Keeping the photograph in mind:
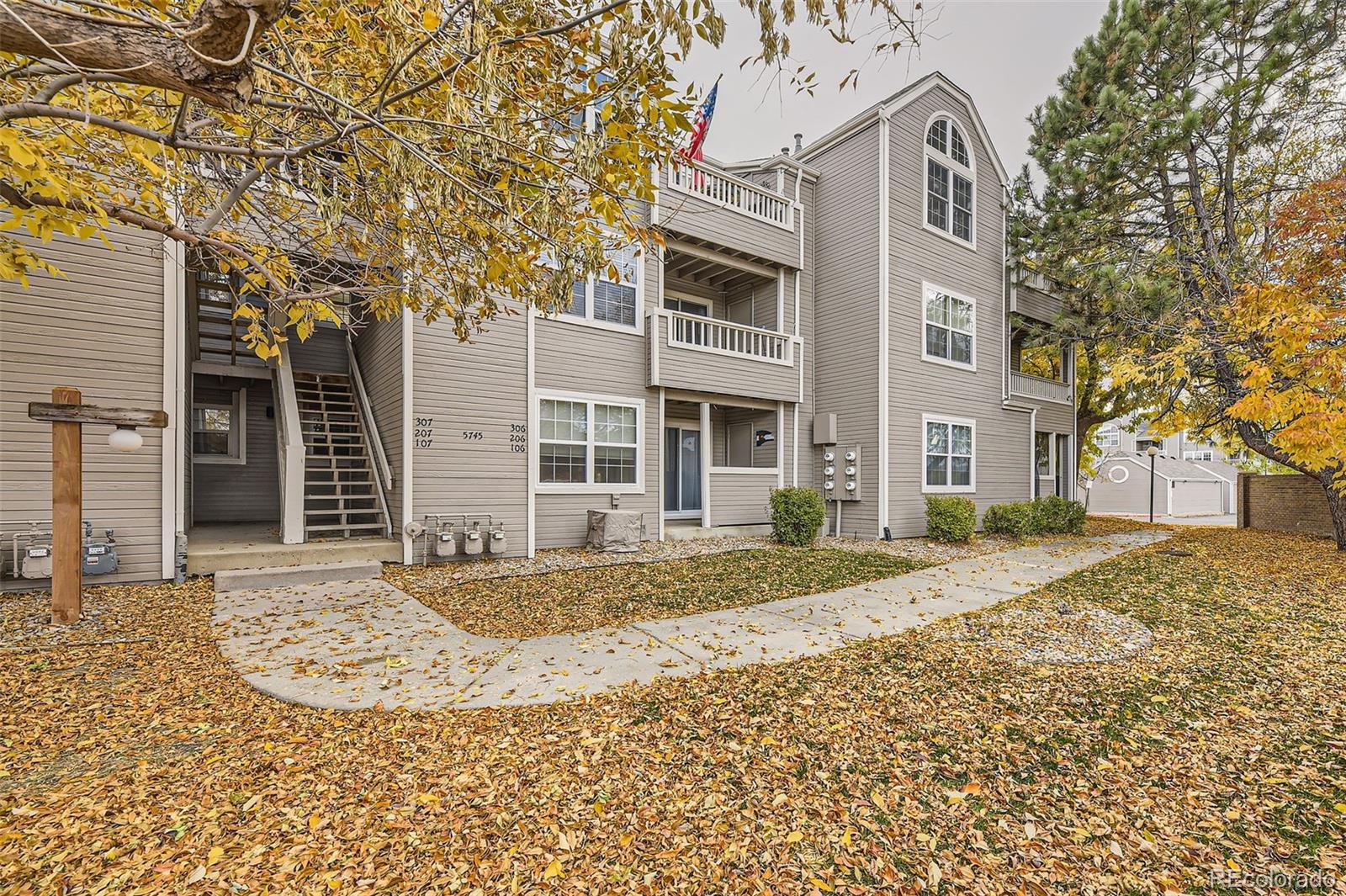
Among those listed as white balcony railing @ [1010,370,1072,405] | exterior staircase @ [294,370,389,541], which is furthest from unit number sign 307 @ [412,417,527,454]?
white balcony railing @ [1010,370,1072,405]

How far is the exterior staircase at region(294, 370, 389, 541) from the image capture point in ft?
28.9

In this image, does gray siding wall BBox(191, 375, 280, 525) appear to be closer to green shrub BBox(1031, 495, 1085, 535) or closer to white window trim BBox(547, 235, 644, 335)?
white window trim BBox(547, 235, 644, 335)

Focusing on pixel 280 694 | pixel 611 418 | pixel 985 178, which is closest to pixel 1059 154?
pixel 985 178

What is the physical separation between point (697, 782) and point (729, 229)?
1102cm

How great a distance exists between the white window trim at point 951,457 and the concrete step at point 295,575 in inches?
438

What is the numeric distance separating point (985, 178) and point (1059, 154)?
1.65 metres

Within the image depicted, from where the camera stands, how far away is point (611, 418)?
1034cm

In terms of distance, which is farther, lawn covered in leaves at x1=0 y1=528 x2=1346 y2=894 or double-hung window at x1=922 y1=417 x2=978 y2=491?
double-hung window at x1=922 y1=417 x2=978 y2=491

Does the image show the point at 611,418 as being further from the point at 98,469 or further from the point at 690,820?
the point at 690,820

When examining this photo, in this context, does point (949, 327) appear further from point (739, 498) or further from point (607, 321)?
point (607, 321)

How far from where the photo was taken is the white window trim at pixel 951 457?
41.9 ft

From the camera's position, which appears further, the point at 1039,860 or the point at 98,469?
the point at 98,469

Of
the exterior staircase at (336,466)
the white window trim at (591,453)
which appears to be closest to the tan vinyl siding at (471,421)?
the white window trim at (591,453)

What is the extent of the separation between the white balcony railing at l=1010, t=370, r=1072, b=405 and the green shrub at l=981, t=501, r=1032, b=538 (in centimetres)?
376
